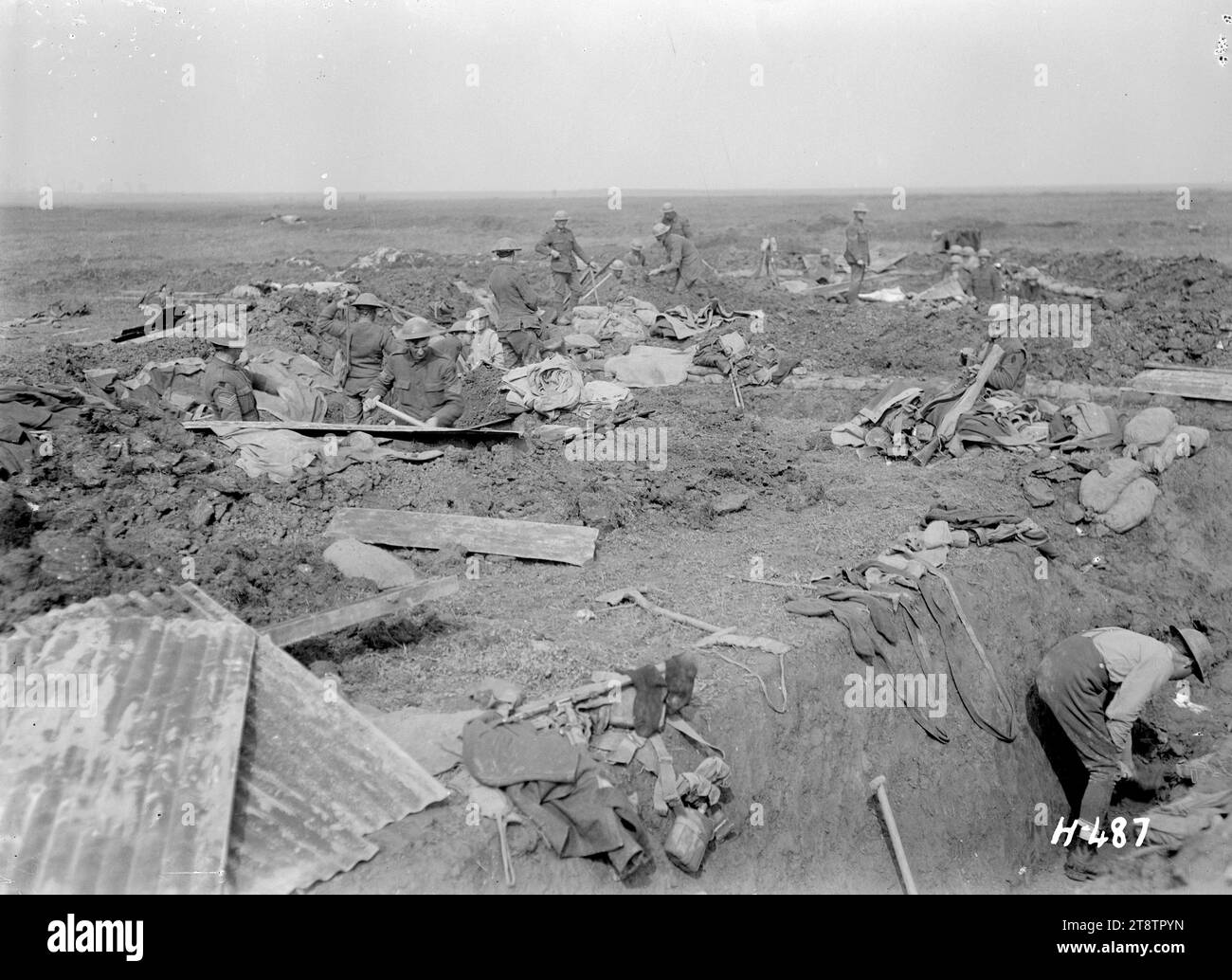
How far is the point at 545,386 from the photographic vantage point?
33.1 feet

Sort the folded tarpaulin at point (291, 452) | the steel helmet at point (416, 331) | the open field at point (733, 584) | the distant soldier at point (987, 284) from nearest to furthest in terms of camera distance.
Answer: the open field at point (733, 584), the folded tarpaulin at point (291, 452), the steel helmet at point (416, 331), the distant soldier at point (987, 284)

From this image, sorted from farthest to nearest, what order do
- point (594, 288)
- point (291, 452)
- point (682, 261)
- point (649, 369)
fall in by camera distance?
point (682, 261)
point (594, 288)
point (649, 369)
point (291, 452)

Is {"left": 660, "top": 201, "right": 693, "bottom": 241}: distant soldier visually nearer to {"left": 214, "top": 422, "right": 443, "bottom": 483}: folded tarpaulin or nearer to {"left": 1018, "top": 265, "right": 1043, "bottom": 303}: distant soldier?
{"left": 1018, "top": 265, "right": 1043, "bottom": 303}: distant soldier

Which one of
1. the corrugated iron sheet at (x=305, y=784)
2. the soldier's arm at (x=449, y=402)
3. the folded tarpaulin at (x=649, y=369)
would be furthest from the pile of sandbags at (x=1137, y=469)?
the corrugated iron sheet at (x=305, y=784)

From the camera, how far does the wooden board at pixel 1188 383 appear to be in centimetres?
1073

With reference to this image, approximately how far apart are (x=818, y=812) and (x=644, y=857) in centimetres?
171

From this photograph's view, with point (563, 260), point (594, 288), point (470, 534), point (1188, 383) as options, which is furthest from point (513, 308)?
point (1188, 383)

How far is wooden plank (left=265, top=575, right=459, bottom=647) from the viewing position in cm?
499

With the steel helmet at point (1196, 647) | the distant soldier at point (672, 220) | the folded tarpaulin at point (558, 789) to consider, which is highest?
the distant soldier at point (672, 220)

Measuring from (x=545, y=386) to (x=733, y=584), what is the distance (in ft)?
13.0

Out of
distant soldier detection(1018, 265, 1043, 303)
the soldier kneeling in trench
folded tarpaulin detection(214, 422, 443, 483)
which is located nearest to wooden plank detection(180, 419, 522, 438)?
folded tarpaulin detection(214, 422, 443, 483)

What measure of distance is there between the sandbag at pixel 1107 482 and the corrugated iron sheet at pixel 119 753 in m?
7.42

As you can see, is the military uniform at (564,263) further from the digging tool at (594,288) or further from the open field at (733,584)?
the open field at (733,584)

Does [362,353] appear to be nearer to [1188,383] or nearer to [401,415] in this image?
[401,415]
